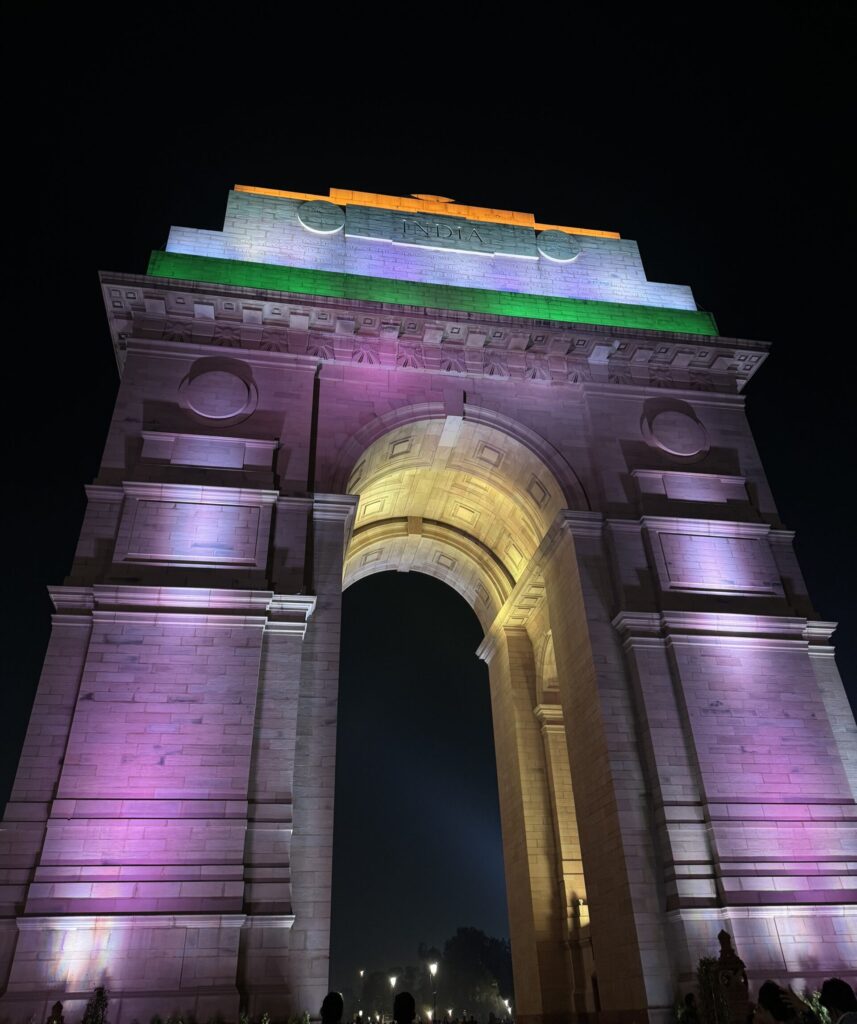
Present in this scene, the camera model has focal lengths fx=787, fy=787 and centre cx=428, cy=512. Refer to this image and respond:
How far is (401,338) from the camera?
2241cm

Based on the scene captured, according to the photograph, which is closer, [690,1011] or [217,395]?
[690,1011]

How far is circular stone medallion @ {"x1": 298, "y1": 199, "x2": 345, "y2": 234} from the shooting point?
25.1 meters

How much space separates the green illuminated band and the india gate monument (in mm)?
105

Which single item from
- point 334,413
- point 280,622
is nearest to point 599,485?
point 334,413

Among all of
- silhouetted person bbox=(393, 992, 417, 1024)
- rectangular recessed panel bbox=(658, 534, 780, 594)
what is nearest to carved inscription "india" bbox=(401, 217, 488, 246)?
rectangular recessed panel bbox=(658, 534, 780, 594)

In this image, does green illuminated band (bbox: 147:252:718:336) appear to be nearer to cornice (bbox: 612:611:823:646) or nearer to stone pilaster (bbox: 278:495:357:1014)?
stone pilaster (bbox: 278:495:357:1014)

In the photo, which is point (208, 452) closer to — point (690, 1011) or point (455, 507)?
point (455, 507)

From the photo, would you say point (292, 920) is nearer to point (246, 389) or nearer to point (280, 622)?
point (280, 622)

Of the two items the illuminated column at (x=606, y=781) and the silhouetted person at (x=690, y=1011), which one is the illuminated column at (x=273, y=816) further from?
the silhouetted person at (x=690, y=1011)

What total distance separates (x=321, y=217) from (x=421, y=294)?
4597 mm

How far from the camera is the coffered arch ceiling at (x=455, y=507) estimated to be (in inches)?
882

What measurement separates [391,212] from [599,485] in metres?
12.0

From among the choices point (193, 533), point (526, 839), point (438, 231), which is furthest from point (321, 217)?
point (526, 839)

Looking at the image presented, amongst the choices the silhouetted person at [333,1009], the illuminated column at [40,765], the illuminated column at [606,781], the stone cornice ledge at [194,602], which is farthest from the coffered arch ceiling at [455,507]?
the silhouetted person at [333,1009]
